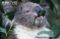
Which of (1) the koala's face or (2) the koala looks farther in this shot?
(1) the koala's face

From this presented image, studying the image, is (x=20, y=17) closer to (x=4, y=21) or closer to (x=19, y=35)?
(x=19, y=35)

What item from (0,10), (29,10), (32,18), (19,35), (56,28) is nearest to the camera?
(56,28)

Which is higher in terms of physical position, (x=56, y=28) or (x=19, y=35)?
(x=56, y=28)

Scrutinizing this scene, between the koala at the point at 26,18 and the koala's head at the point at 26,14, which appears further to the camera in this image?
the koala's head at the point at 26,14

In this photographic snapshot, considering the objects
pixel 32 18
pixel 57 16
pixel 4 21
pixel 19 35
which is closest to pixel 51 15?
pixel 57 16

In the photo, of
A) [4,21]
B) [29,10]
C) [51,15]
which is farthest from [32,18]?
[51,15]

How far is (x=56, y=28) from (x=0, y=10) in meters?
0.54

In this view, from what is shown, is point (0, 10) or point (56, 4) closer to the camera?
point (56, 4)

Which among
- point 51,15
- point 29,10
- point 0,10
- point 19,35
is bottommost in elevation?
point 19,35

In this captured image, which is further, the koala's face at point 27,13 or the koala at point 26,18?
the koala's face at point 27,13

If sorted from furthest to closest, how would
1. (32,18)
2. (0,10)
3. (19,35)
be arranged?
(32,18), (19,35), (0,10)

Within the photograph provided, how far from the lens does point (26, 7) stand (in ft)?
5.47

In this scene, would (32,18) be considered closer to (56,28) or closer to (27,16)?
(27,16)

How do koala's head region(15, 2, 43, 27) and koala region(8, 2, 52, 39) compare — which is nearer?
koala region(8, 2, 52, 39)
